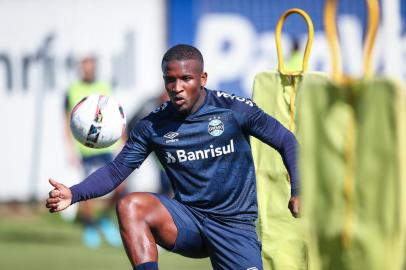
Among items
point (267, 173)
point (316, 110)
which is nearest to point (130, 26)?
point (267, 173)

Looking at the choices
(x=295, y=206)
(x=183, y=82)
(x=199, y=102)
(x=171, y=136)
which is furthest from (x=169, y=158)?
(x=295, y=206)

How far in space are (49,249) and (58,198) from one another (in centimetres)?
640

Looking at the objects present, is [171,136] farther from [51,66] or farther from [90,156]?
[51,66]

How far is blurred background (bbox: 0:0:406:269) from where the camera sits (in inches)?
598

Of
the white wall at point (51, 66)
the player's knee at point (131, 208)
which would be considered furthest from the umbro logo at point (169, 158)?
the white wall at point (51, 66)

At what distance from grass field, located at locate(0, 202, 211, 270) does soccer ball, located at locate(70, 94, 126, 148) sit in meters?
3.73

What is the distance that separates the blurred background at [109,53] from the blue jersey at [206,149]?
342 inches

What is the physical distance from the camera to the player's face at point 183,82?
19.6 ft

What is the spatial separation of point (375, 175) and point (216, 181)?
2291 millimetres

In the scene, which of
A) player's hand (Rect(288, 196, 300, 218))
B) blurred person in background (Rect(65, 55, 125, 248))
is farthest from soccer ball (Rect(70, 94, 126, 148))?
blurred person in background (Rect(65, 55, 125, 248))

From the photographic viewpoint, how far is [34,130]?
15469 mm

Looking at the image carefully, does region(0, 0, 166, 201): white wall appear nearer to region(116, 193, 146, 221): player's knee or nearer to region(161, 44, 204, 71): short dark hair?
region(161, 44, 204, 71): short dark hair

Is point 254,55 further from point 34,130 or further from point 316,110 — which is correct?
point 316,110

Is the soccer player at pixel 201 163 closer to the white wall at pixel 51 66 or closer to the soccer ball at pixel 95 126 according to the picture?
the soccer ball at pixel 95 126
